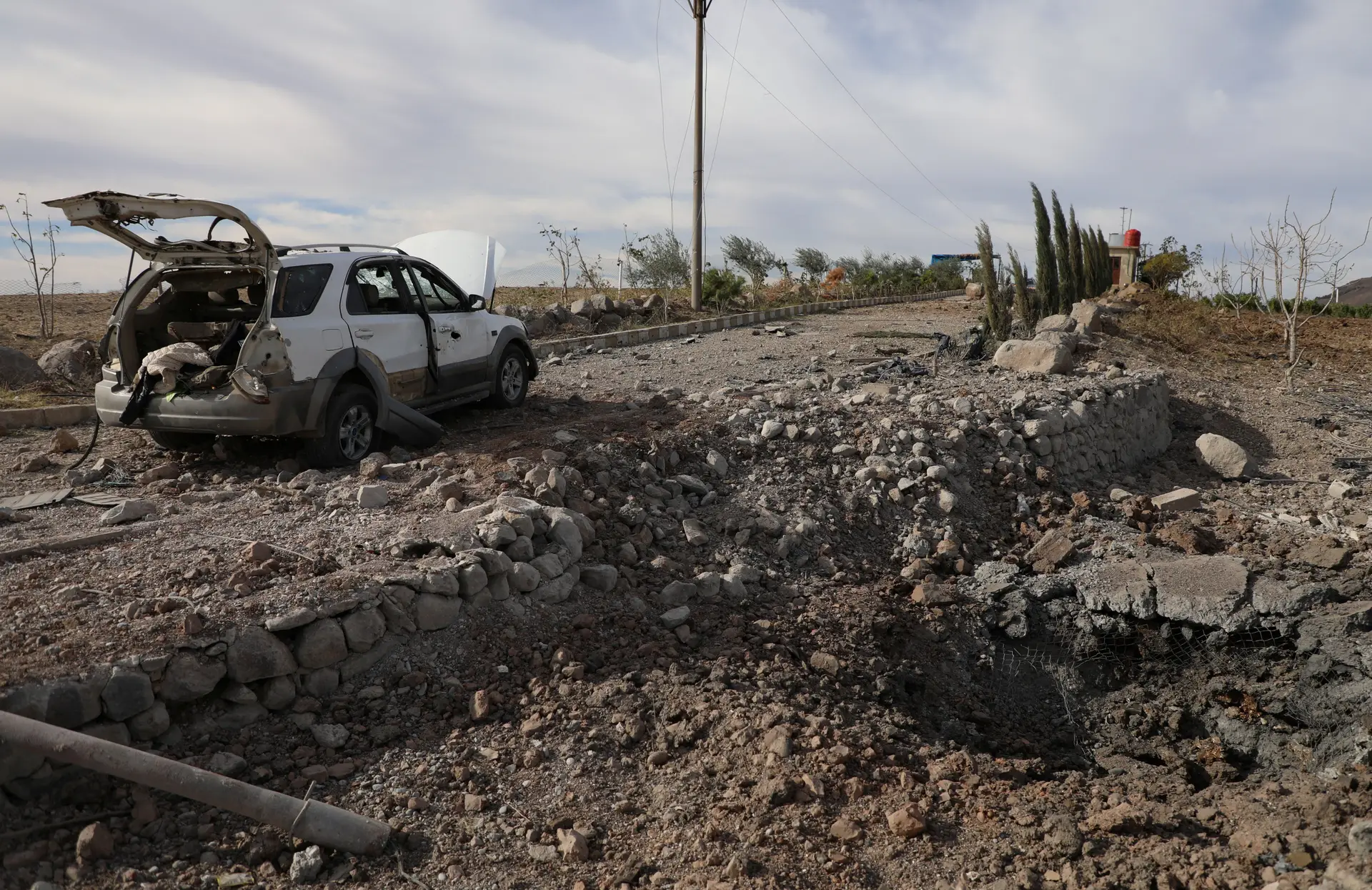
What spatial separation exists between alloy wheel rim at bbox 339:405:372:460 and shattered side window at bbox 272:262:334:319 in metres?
0.77

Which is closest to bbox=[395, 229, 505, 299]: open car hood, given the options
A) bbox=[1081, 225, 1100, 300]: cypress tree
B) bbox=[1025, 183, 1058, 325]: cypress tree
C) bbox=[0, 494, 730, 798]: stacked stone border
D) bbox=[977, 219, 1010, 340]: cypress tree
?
bbox=[0, 494, 730, 798]: stacked stone border

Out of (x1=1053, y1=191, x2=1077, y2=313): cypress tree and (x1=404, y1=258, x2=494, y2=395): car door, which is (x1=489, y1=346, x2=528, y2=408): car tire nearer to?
(x1=404, y1=258, x2=494, y2=395): car door

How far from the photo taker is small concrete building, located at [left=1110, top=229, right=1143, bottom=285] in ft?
105

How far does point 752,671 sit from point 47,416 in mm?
7181

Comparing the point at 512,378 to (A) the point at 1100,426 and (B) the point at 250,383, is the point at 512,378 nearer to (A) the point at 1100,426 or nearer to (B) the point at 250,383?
(B) the point at 250,383

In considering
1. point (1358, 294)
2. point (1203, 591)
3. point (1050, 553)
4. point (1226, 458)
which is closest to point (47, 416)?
point (1050, 553)

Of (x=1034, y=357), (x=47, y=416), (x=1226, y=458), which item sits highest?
(x=1034, y=357)

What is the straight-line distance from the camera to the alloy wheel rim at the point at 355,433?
21.1ft

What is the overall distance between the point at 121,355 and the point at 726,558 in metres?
4.59

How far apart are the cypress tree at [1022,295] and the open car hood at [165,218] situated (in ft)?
42.4

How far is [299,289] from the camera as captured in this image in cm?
629

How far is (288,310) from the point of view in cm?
615

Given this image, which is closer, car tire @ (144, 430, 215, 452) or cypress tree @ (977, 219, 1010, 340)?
car tire @ (144, 430, 215, 452)

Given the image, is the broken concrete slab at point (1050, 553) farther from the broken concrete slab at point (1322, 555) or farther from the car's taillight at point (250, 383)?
the car's taillight at point (250, 383)
